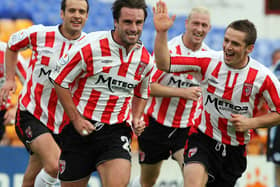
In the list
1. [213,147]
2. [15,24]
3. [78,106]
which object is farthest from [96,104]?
[15,24]

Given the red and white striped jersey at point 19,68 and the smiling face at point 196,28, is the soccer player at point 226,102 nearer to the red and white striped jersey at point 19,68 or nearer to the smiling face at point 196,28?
the smiling face at point 196,28

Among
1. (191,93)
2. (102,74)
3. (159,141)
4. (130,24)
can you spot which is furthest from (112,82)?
(159,141)

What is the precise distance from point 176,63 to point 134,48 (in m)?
0.40

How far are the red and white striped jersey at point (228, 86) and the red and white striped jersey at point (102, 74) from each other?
38 centimetres

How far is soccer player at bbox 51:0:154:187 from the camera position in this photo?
607 centimetres

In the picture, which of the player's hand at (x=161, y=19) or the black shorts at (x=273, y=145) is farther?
the black shorts at (x=273, y=145)

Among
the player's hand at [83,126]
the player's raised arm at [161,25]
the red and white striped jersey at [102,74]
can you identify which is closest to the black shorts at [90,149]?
the red and white striped jersey at [102,74]

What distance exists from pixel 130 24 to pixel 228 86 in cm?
114

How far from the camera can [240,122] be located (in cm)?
638

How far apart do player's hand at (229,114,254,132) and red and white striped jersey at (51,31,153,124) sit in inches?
34.1

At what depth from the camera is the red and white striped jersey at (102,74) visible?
610 centimetres

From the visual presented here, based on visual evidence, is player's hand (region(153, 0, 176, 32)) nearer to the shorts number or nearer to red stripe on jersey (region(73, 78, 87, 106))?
red stripe on jersey (region(73, 78, 87, 106))

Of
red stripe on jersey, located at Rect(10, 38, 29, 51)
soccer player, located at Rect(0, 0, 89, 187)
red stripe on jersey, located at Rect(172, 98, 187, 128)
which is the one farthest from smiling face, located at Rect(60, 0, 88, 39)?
red stripe on jersey, located at Rect(172, 98, 187, 128)

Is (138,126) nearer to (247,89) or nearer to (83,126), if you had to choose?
(83,126)
